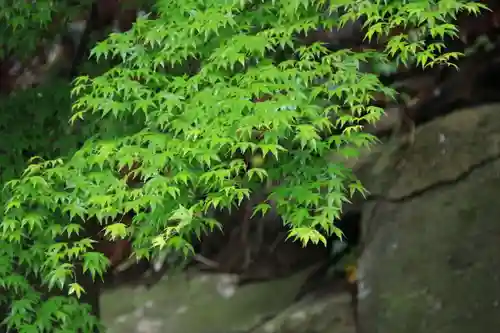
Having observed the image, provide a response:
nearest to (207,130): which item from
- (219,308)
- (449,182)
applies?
(219,308)

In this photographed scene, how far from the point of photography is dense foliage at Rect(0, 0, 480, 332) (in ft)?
8.18

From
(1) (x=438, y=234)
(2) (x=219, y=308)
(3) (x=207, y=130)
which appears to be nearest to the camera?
(3) (x=207, y=130)

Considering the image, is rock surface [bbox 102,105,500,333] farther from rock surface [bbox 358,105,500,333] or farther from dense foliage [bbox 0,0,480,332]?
dense foliage [bbox 0,0,480,332]

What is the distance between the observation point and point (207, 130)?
254 cm

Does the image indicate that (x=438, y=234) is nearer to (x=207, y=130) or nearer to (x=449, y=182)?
(x=449, y=182)

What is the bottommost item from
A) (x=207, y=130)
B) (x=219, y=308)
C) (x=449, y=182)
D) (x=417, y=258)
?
(x=219, y=308)

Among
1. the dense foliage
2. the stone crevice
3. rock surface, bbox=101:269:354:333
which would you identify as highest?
the dense foliage

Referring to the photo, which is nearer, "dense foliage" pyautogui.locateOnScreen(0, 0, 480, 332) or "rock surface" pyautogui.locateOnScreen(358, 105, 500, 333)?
"dense foliage" pyautogui.locateOnScreen(0, 0, 480, 332)

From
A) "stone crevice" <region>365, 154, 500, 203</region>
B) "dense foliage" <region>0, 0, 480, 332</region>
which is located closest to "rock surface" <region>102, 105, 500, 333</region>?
"stone crevice" <region>365, 154, 500, 203</region>

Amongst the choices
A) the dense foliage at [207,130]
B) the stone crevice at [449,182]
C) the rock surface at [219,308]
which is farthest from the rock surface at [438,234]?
the dense foliage at [207,130]

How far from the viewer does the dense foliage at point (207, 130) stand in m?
2.49

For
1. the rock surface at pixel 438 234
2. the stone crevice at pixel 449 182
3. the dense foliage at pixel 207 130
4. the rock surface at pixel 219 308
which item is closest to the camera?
the dense foliage at pixel 207 130

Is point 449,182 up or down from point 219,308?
up

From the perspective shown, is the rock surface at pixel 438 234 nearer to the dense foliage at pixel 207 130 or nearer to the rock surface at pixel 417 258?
the rock surface at pixel 417 258
